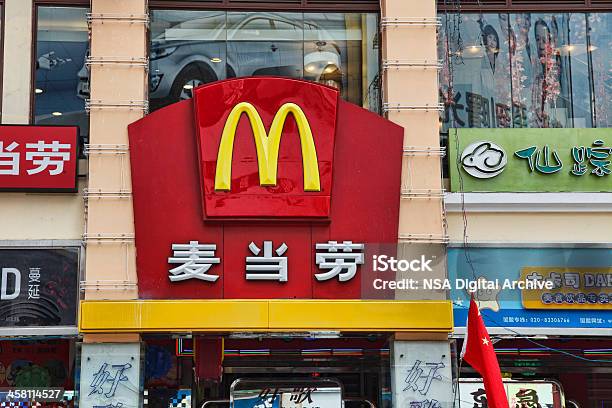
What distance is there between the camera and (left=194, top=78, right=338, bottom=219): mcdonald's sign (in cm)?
1552

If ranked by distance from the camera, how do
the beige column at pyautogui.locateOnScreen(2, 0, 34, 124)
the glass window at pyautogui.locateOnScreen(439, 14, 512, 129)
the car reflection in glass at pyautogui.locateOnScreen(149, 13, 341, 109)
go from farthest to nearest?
the glass window at pyautogui.locateOnScreen(439, 14, 512, 129) < the car reflection in glass at pyautogui.locateOnScreen(149, 13, 341, 109) < the beige column at pyautogui.locateOnScreen(2, 0, 34, 124)

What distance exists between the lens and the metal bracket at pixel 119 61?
16.1 meters

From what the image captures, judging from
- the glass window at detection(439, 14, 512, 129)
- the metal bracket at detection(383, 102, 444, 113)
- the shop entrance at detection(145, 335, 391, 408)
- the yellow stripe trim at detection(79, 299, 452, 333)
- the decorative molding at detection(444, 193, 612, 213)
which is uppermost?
the glass window at detection(439, 14, 512, 129)

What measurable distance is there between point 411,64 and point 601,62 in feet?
11.6

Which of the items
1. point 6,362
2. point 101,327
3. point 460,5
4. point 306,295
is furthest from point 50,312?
point 460,5

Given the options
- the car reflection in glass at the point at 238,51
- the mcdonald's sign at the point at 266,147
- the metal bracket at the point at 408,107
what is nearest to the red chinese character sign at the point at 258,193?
the mcdonald's sign at the point at 266,147

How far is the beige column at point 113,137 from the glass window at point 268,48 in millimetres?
614

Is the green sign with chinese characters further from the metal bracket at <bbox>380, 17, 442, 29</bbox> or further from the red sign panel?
the red sign panel

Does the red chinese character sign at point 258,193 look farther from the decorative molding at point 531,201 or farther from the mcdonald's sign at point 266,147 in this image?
the decorative molding at point 531,201

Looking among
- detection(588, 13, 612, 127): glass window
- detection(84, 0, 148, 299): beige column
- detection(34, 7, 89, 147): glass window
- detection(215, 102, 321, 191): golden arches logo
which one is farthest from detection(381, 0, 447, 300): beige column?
detection(34, 7, 89, 147): glass window

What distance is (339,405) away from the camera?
16.8 metres

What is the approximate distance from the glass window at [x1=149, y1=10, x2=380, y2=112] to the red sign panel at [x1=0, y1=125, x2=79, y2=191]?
1.89m

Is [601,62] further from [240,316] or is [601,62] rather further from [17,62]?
[17,62]

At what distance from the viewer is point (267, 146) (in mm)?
15672
